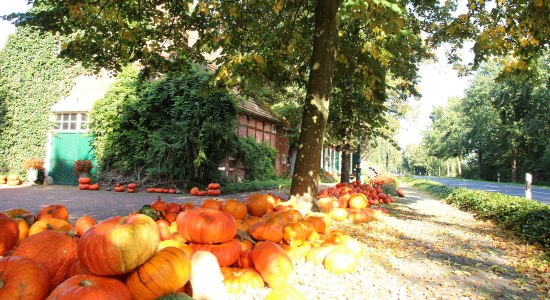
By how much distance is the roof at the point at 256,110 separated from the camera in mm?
Answer: 17428

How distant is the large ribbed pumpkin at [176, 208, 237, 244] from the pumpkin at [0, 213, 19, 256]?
49.6 inches

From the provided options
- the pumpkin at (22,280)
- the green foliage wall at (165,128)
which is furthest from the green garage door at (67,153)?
the pumpkin at (22,280)

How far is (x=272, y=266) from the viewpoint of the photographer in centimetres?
297

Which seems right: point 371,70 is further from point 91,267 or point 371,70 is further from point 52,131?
point 52,131

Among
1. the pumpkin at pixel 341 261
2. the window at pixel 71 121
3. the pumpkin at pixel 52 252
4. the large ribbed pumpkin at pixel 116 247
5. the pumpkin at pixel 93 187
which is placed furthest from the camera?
the window at pixel 71 121

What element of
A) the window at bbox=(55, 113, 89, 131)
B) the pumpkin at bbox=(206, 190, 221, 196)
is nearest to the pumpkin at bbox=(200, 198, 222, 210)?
the pumpkin at bbox=(206, 190, 221, 196)

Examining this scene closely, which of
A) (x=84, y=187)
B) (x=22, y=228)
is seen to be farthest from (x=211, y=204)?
(x=84, y=187)

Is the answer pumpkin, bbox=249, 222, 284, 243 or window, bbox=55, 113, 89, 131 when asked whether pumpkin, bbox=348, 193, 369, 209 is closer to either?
pumpkin, bbox=249, 222, 284, 243

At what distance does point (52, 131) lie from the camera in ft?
56.6

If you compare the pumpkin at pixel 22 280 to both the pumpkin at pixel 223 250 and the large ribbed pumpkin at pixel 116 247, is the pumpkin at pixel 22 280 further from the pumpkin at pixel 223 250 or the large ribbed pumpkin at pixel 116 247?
the pumpkin at pixel 223 250

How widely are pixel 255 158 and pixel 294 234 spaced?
1380cm

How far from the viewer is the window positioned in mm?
16858

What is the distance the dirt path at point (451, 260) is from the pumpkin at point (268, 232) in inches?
49.6

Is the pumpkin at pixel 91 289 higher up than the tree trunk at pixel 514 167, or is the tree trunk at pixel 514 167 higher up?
the tree trunk at pixel 514 167
